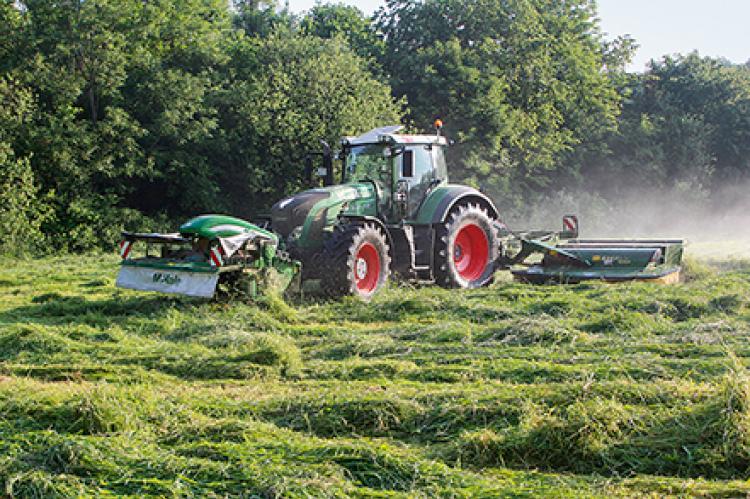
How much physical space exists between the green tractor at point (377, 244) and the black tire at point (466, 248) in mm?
16

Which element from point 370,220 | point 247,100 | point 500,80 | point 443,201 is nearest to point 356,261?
point 370,220

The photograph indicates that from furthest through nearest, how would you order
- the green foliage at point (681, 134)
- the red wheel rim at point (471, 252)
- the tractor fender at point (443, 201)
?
the green foliage at point (681, 134) < the red wheel rim at point (471, 252) < the tractor fender at point (443, 201)

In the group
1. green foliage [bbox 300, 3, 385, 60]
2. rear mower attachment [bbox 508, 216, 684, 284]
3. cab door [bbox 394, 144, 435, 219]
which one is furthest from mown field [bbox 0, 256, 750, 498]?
green foliage [bbox 300, 3, 385, 60]

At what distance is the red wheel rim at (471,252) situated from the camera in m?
12.0

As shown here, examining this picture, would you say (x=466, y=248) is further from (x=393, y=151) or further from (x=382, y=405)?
(x=382, y=405)

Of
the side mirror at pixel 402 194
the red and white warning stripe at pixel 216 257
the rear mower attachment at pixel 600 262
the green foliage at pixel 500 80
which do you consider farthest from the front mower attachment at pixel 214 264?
the green foliage at pixel 500 80

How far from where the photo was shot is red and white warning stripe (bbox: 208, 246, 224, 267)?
8570mm

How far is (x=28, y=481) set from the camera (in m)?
3.71

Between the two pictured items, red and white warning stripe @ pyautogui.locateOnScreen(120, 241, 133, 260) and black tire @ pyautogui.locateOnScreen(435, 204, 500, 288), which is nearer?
red and white warning stripe @ pyautogui.locateOnScreen(120, 241, 133, 260)

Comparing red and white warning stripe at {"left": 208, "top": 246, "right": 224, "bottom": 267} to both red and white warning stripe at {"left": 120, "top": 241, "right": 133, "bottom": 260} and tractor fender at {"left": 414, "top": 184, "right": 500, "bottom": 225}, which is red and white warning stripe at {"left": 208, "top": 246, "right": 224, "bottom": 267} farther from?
tractor fender at {"left": 414, "top": 184, "right": 500, "bottom": 225}

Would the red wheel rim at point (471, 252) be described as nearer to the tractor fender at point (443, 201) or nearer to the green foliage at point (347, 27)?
the tractor fender at point (443, 201)

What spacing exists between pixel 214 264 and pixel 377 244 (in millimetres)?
2250

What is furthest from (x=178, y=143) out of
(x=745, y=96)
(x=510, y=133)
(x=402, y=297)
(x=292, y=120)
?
(x=745, y=96)

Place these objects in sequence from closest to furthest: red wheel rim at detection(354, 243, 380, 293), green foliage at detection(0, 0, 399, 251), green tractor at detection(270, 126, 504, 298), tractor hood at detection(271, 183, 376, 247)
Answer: green tractor at detection(270, 126, 504, 298) → red wheel rim at detection(354, 243, 380, 293) → tractor hood at detection(271, 183, 376, 247) → green foliage at detection(0, 0, 399, 251)
